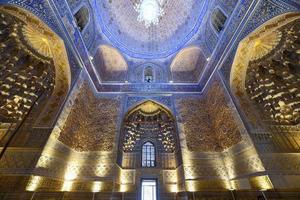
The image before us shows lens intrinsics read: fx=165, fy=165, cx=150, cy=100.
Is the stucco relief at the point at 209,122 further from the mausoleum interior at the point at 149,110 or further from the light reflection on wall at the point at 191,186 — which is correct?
the light reflection on wall at the point at 191,186

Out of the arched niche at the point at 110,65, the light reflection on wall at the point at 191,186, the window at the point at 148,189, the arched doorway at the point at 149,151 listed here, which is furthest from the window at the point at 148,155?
the arched niche at the point at 110,65

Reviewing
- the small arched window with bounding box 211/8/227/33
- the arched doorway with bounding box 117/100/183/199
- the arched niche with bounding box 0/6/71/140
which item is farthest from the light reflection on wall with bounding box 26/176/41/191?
the small arched window with bounding box 211/8/227/33

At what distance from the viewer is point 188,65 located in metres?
7.80

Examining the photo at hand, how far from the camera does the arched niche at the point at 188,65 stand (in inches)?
288

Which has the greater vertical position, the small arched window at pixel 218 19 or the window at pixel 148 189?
the small arched window at pixel 218 19

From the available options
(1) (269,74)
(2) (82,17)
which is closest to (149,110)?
(2) (82,17)

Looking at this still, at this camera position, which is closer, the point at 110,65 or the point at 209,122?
the point at 209,122

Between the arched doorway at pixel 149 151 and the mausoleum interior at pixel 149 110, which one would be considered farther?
the arched doorway at pixel 149 151

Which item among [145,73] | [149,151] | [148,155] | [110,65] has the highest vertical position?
[110,65]

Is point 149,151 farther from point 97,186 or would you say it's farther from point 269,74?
point 269,74

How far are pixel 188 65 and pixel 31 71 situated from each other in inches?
240

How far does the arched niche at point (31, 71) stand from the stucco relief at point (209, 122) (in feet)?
13.9

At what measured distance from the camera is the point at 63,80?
Result: 5129 mm

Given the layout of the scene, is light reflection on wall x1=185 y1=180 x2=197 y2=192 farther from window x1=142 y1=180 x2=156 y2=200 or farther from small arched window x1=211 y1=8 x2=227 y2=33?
small arched window x1=211 y1=8 x2=227 y2=33
